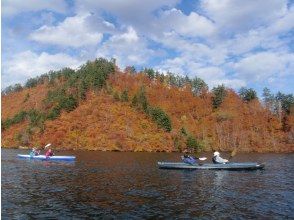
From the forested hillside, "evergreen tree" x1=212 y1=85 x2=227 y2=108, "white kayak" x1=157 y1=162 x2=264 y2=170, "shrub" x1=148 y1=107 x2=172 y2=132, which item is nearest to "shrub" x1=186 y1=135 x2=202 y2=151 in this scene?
the forested hillside

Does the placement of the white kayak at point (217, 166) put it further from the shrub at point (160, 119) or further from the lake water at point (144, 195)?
the shrub at point (160, 119)

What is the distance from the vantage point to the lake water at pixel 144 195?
28.5m

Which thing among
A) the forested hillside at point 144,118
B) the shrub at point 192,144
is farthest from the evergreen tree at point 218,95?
the shrub at point 192,144

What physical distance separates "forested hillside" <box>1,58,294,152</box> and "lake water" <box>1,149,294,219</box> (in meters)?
77.7

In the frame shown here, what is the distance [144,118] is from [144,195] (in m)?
109

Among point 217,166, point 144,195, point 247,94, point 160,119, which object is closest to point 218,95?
point 247,94

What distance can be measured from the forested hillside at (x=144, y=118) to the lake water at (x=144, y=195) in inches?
3060

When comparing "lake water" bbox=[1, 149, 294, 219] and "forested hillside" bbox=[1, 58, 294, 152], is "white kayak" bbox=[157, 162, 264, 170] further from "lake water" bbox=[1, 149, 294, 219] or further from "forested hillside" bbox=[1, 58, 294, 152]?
"forested hillside" bbox=[1, 58, 294, 152]

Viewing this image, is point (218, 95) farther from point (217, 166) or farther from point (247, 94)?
point (217, 166)

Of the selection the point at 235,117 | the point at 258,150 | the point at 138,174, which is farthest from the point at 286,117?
the point at 138,174

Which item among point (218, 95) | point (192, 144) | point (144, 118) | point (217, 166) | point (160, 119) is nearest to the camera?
point (217, 166)

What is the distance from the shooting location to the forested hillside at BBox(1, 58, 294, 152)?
441 ft

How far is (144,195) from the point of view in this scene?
117 ft

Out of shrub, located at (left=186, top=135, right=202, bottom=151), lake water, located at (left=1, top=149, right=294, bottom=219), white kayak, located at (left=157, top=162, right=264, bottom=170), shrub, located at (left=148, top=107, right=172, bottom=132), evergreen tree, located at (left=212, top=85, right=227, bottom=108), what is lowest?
lake water, located at (left=1, top=149, right=294, bottom=219)
